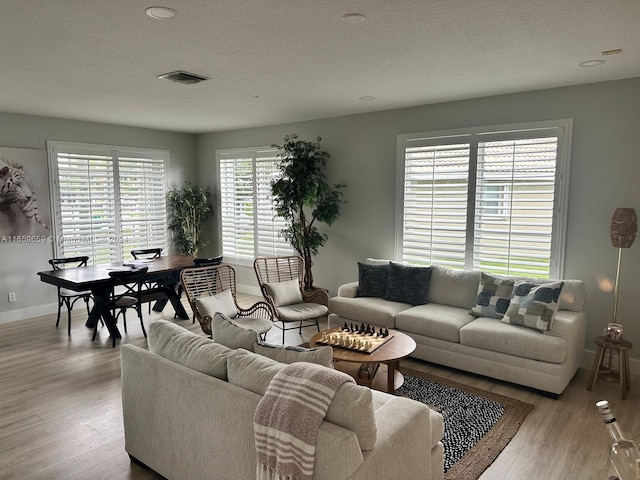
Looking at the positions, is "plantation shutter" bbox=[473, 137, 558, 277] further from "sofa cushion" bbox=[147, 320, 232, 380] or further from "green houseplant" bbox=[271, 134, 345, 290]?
"sofa cushion" bbox=[147, 320, 232, 380]

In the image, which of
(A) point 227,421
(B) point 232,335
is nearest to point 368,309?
(B) point 232,335

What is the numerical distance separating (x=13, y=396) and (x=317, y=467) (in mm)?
3204

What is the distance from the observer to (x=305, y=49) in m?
3.13

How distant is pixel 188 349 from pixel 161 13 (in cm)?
189

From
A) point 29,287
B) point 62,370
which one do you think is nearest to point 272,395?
point 62,370

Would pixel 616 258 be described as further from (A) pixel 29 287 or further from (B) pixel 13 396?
(A) pixel 29 287

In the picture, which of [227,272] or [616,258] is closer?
[616,258]

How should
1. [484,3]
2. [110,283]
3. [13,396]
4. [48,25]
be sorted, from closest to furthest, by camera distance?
[484,3], [48,25], [13,396], [110,283]

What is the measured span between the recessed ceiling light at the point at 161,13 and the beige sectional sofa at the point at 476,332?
3235 millimetres

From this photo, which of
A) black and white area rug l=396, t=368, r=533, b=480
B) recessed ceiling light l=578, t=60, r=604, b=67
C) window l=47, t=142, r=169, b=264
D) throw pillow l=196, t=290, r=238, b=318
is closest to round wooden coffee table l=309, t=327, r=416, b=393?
black and white area rug l=396, t=368, r=533, b=480

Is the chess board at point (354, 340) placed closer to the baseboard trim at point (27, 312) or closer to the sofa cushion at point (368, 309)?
the sofa cushion at point (368, 309)

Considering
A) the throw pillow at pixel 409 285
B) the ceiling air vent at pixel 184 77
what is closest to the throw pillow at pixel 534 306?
the throw pillow at pixel 409 285

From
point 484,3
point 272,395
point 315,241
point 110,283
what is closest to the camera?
point 272,395

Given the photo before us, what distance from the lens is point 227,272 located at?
5.20 metres
